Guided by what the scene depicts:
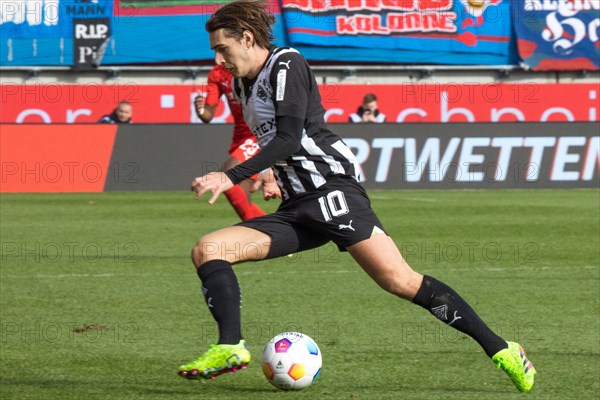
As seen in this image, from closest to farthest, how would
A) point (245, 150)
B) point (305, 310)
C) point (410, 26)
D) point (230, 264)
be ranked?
1. point (230, 264)
2. point (305, 310)
3. point (245, 150)
4. point (410, 26)

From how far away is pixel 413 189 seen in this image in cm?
1889

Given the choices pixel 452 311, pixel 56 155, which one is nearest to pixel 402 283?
pixel 452 311

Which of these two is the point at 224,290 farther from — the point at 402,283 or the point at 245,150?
the point at 245,150

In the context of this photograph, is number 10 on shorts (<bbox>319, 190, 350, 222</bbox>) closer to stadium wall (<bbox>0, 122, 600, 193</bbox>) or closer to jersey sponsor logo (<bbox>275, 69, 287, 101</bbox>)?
jersey sponsor logo (<bbox>275, 69, 287, 101</bbox>)

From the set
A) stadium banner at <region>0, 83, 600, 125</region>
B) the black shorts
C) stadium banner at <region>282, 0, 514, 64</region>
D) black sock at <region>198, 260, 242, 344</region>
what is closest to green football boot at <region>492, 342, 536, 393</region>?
the black shorts

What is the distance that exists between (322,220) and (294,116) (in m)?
0.51

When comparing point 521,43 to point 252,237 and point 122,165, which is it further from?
point 252,237

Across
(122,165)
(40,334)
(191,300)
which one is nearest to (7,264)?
(191,300)

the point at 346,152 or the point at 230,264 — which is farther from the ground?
the point at 346,152

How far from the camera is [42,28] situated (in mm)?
29297

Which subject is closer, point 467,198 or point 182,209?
point 182,209

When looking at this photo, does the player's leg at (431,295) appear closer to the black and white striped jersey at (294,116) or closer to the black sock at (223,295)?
the black and white striped jersey at (294,116)

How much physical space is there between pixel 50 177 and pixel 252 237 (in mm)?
14164

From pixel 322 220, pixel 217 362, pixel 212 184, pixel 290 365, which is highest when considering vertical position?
pixel 212 184
